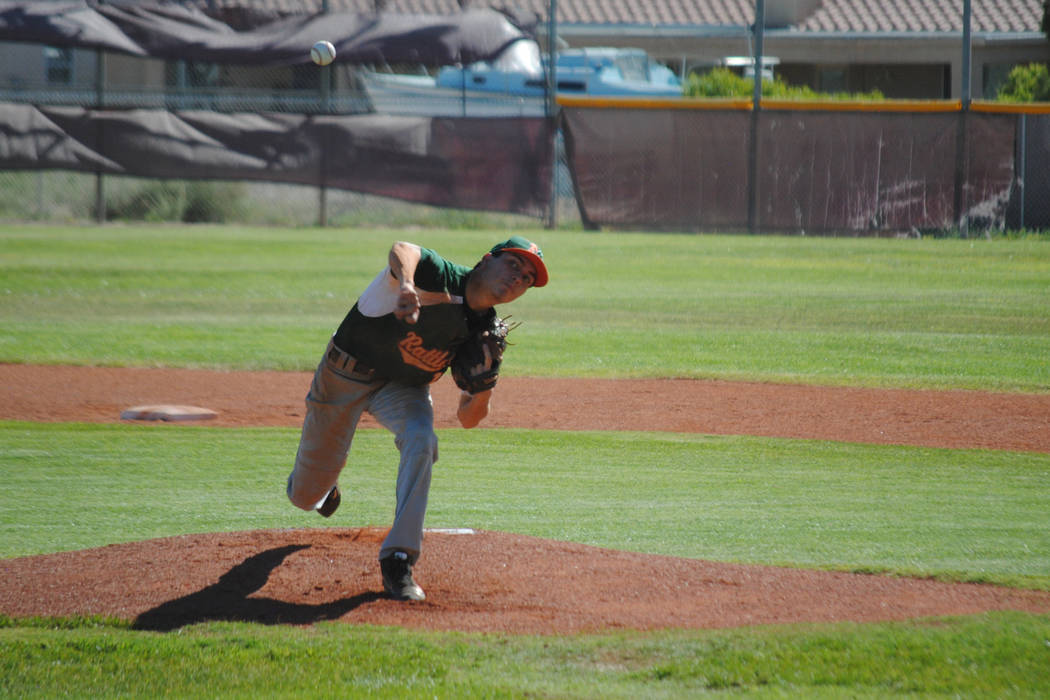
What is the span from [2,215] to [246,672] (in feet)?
68.1

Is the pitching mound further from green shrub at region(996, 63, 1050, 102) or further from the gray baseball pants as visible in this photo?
green shrub at region(996, 63, 1050, 102)

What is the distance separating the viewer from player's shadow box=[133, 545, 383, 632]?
441 cm

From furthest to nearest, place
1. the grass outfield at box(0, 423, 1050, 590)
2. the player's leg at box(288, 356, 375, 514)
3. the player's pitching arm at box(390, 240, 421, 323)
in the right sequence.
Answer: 1. the grass outfield at box(0, 423, 1050, 590)
2. the player's leg at box(288, 356, 375, 514)
3. the player's pitching arm at box(390, 240, 421, 323)

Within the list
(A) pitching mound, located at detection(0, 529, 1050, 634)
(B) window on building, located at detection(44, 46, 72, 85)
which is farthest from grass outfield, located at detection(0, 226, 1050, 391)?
(B) window on building, located at detection(44, 46, 72, 85)

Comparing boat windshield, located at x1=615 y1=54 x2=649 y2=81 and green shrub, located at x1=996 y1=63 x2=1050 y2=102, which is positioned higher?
boat windshield, located at x1=615 y1=54 x2=649 y2=81

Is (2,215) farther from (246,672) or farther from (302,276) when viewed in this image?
(246,672)

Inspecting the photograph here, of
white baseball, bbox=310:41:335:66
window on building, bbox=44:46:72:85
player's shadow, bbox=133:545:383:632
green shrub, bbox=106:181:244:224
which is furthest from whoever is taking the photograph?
window on building, bbox=44:46:72:85

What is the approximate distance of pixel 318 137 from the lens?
70.3 ft

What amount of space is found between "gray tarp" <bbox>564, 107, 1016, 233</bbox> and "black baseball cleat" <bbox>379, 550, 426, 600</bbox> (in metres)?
17.2

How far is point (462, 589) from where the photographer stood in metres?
4.82

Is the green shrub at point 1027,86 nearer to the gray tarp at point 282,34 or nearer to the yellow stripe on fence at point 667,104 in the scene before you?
the yellow stripe on fence at point 667,104

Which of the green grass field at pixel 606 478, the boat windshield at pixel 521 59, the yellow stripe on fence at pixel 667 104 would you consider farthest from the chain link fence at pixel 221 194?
the green grass field at pixel 606 478

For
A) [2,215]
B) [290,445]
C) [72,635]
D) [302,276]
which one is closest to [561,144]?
[302,276]

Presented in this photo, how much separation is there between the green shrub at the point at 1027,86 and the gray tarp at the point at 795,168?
21.1 ft
